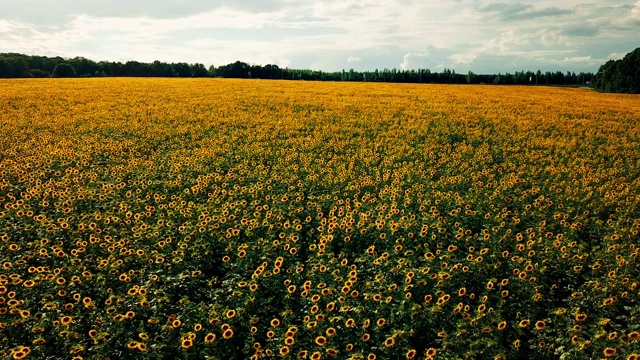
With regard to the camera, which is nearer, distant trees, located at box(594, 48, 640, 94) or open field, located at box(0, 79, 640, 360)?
open field, located at box(0, 79, 640, 360)

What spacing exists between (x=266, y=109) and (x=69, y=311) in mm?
21890

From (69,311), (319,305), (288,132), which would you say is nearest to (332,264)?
(319,305)

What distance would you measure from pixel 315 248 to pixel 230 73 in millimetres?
83096

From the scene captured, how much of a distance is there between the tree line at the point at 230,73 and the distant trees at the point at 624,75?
30480mm

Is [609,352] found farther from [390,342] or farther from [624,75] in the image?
[624,75]

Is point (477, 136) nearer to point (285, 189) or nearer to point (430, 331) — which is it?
point (285, 189)

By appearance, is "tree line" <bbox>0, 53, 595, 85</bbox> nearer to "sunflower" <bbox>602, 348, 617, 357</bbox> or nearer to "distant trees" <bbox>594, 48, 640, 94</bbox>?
"distant trees" <bbox>594, 48, 640, 94</bbox>

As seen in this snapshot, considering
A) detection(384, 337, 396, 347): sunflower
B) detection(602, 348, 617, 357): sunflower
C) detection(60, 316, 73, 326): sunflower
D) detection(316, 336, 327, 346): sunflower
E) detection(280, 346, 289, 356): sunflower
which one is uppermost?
detection(602, 348, 617, 357): sunflower

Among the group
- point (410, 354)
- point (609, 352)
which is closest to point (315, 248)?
point (410, 354)

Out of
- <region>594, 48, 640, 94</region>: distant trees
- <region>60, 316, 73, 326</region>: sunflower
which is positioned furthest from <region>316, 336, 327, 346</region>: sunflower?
<region>594, 48, 640, 94</region>: distant trees

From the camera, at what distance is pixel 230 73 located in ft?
280

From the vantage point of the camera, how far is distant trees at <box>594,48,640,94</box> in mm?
54562

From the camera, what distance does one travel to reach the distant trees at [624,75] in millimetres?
54562

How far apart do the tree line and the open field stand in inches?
2401
